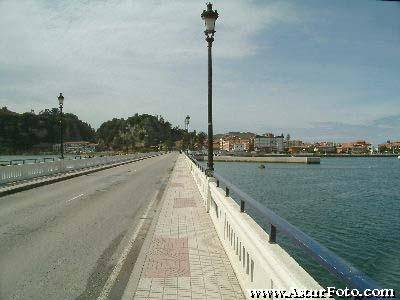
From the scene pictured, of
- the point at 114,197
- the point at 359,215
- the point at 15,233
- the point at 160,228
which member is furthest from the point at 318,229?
the point at 15,233

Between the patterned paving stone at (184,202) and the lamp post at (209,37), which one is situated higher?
the lamp post at (209,37)

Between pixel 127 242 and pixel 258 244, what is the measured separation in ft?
16.4

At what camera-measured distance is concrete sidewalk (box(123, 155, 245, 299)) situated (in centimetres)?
623

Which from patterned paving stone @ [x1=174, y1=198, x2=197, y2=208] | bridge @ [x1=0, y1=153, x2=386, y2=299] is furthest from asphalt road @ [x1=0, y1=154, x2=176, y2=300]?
patterned paving stone @ [x1=174, y1=198, x2=197, y2=208]

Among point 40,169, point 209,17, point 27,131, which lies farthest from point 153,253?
point 27,131

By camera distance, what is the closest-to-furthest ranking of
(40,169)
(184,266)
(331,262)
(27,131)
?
(331,262) → (184,266) → (40,169) → (27,131)

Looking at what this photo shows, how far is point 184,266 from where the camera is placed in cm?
755

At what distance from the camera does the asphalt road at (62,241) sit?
657 centimetres

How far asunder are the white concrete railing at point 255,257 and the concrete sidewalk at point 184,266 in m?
0.27

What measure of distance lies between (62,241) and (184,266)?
11.4ft

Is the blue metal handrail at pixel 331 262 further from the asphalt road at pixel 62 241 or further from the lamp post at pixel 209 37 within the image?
the lamp post at pixel 209 37

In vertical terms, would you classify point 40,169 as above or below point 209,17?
below

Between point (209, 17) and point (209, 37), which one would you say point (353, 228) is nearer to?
point (209, 37)

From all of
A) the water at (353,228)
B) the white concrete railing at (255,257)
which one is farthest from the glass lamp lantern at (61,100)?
the white concrete railing at (255,257)
